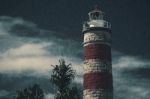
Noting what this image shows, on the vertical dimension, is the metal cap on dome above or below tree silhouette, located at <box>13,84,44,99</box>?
above

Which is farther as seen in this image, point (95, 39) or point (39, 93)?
point (39, 93)

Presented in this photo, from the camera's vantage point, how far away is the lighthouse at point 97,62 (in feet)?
259

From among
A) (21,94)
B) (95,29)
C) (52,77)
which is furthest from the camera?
(21,94)

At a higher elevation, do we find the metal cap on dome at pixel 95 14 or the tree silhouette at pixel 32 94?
the metal cap on dome at pixel 95 14

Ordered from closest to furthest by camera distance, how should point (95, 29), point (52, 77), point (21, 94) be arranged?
1. point (52, 77)
2. point (95, 29)
3. point (21, 94)

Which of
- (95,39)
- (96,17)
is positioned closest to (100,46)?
(95,39)

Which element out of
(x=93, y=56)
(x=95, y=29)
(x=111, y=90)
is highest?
(x=95, y=29)

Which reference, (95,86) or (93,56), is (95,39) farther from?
(95,86)

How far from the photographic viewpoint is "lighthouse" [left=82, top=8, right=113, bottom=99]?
79000 mm

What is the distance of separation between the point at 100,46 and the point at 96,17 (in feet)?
23.0

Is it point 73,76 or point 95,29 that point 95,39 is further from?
point 73,76

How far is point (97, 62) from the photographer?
7950cm

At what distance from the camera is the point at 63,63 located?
7744 cm

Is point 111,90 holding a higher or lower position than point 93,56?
lower
